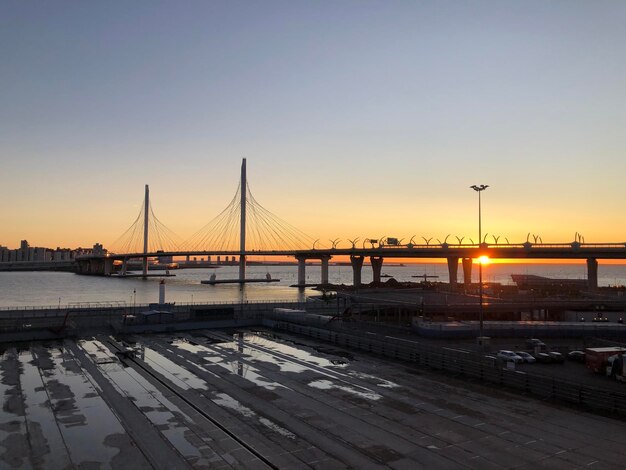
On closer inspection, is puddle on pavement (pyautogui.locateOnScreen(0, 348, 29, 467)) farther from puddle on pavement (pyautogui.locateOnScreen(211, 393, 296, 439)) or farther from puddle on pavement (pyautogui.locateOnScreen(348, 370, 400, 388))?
puddle on pavement (pyautogui.locateOnScreen(348, 370, 400, 388))

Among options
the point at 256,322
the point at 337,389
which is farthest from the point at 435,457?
the point at 256,322

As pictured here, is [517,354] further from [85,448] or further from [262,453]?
[85,448]

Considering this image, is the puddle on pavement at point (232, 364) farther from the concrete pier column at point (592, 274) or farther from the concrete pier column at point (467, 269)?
the concrete pier column at point (467, 269)

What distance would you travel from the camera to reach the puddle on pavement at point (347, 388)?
1000 inches

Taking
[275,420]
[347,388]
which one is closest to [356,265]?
[347,388]

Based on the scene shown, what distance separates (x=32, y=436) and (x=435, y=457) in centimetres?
1544

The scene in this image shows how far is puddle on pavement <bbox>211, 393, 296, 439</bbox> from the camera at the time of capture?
65.9 feet

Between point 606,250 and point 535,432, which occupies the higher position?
point 606,250

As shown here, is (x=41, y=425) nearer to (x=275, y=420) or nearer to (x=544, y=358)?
(x=275, y=420)

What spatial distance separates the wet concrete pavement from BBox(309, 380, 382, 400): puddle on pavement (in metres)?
0.06

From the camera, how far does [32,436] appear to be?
19406 millimetres

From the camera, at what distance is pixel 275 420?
21.5 m

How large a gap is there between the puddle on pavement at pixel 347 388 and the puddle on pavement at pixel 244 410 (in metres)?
5.15

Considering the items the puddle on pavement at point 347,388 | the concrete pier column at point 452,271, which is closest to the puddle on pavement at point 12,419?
the puddle on pavement at point 347,388
